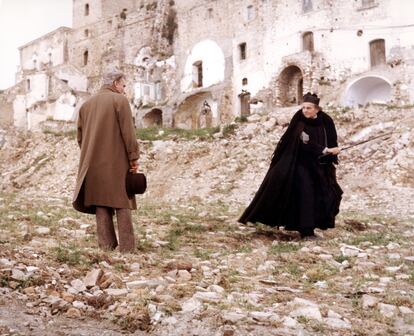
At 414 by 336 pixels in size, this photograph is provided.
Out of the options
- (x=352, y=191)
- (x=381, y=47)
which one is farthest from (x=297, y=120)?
(x=381, y=47)

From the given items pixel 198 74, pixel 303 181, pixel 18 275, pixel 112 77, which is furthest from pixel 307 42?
pixel 18 275

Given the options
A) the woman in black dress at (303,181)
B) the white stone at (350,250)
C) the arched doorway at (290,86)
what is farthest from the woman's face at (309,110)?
the arched doorway at (290,86)

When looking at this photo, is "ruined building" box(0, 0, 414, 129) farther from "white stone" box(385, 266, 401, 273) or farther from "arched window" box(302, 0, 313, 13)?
"white stone" box(385, 266, 401, 273)

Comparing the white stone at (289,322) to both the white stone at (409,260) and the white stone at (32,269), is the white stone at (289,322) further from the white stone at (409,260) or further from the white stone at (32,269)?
the white stone at (409,260)

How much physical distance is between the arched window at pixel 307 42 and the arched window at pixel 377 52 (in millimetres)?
3090

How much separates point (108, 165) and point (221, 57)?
26.6 m

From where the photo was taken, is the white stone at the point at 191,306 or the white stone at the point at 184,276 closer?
the white stone at the point at 191,306

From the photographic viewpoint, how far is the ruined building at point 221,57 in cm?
2369

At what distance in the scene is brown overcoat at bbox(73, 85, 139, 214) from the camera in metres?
5.05

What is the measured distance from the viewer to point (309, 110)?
262 inches

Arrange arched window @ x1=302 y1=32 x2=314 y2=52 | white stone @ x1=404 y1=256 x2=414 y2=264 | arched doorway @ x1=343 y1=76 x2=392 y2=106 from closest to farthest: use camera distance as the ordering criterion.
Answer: white stone @ x1=404 y1=256 x2=414 y2=264 → arched doorway @ x1=343 y1=76 x2=392 y2=106 → arched window @ x1=302 y1=32 x2=314 y2=52

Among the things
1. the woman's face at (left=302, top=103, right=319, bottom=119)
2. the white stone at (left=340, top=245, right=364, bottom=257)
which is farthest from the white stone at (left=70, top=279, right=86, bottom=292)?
the woman's face at (left=302, top=103, right=319, bottom=119)

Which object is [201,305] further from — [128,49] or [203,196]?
[128,49]

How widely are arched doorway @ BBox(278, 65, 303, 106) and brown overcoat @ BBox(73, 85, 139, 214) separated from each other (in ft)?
73.0
